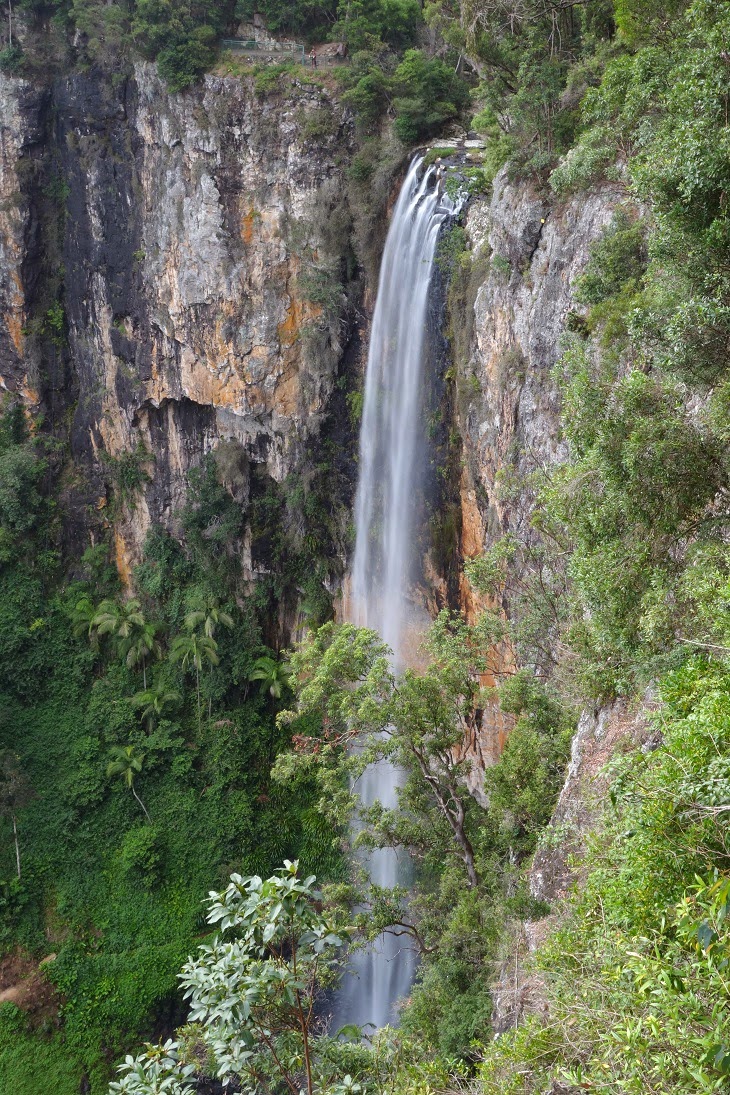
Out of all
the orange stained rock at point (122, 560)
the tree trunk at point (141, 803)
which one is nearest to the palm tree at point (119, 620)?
the orange stained rock at point (122, 560)

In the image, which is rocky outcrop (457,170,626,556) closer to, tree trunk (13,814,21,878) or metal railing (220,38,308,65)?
metal railing (220,38,308,65)

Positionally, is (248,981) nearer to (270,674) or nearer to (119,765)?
(270,674)

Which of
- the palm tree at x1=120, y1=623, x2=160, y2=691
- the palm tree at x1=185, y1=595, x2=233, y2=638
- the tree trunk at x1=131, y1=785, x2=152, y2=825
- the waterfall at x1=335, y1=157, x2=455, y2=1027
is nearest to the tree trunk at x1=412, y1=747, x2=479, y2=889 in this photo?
the waterfall at x1=335, y1=157, x2=455, y2=1027

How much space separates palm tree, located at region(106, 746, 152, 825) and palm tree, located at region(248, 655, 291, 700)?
10.3ft

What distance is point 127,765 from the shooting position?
1731 cm

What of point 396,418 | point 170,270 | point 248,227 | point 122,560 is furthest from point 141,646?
point 248,227

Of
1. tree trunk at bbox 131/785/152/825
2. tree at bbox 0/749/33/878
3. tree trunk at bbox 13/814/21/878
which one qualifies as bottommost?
tree trunk at bbox 13/814/21/878

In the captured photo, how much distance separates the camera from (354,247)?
50.8ft

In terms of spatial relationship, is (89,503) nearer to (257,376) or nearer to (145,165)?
(257,376)

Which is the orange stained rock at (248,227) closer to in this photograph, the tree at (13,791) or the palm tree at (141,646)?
the palm tree at (141,646)

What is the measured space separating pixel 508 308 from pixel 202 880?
13.2 meters

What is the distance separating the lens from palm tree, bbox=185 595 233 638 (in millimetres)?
18078

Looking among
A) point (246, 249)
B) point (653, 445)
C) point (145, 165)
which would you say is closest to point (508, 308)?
point (653, 445)

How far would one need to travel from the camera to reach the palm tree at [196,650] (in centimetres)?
1773
